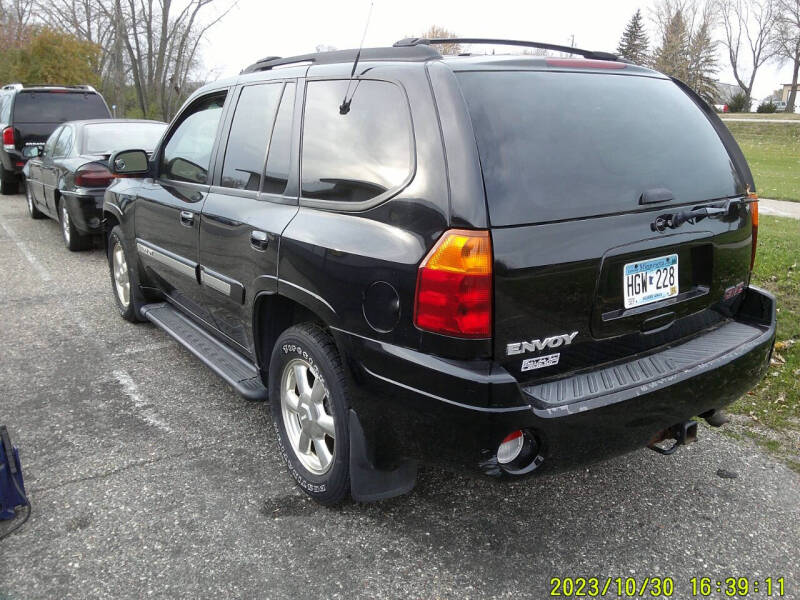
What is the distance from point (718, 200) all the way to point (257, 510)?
2.42 meters

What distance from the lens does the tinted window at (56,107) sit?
42.1ft

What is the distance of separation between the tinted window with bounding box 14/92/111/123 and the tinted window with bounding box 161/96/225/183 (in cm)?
974

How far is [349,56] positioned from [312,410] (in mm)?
1580

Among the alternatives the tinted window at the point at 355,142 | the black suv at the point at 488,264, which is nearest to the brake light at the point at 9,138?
the black suv at the point at 488,264

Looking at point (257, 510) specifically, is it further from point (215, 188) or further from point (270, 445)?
point (215, 188)

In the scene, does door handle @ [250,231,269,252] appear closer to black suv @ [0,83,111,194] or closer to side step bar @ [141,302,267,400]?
side step bar @ [141,302,267,400]

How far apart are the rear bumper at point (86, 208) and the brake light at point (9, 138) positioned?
614 centimetres

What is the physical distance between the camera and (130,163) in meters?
4.54

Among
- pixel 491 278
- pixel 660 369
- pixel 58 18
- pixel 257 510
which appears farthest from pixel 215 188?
pixel 58 18

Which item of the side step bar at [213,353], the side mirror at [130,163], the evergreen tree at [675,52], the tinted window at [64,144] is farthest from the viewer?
the evergreen tree at [675,52]

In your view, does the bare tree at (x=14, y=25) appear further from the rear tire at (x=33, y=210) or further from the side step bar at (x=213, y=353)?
the side step bar at (x=213, y=353)

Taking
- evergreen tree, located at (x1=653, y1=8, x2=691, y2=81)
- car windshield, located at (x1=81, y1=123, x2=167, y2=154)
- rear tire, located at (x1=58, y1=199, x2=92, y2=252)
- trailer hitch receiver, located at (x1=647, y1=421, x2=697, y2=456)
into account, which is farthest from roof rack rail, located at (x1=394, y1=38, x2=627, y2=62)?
evergreen tree, located at (x1=653, y1=8, x2=691, y2=81)

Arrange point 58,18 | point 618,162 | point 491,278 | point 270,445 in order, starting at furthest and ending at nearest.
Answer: point 58,18
point 270,445
point 618,162
point 491,278

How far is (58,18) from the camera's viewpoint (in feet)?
103
